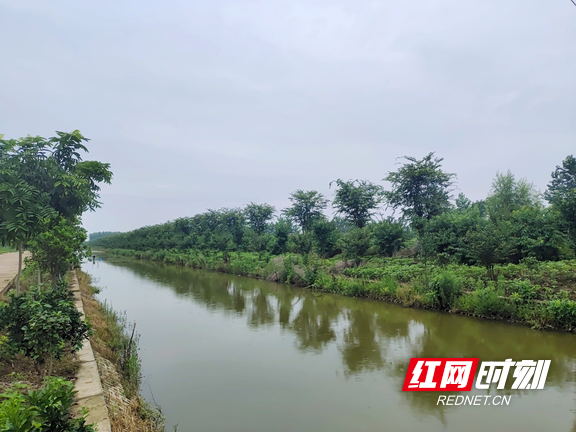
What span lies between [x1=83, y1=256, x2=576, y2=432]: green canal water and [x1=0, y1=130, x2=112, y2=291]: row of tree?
322 centimetres

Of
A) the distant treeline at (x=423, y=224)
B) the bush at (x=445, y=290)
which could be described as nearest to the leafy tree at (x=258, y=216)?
the distant treeline at (x=423, y=224)

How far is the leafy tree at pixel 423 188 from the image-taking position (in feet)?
67.4

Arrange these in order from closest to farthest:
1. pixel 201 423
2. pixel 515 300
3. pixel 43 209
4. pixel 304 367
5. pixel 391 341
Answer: pixel 201 423 → pixel 43 209 → pixel 304 367 → pixel 391 341 → pixel 515 300

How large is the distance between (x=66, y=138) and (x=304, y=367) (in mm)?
6794

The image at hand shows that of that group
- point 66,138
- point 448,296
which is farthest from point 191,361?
point 448,296

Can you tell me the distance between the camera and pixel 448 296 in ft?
38.1

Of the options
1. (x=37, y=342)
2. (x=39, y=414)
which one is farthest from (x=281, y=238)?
(x=39, y=414)

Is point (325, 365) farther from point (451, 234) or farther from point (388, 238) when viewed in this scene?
point (388, 238)

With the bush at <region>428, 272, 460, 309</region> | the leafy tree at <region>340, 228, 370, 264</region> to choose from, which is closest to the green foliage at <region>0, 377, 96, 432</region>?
the bush at <region>428, 272, 460, 309</region>

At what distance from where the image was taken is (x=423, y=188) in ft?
68.8

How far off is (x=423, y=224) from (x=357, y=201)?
637 cm

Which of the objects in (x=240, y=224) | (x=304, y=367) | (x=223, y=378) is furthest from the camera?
(x=240, y=224)

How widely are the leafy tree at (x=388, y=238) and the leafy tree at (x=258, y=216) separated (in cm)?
1678

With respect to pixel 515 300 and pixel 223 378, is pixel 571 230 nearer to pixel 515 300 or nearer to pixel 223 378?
pixel 515 300
